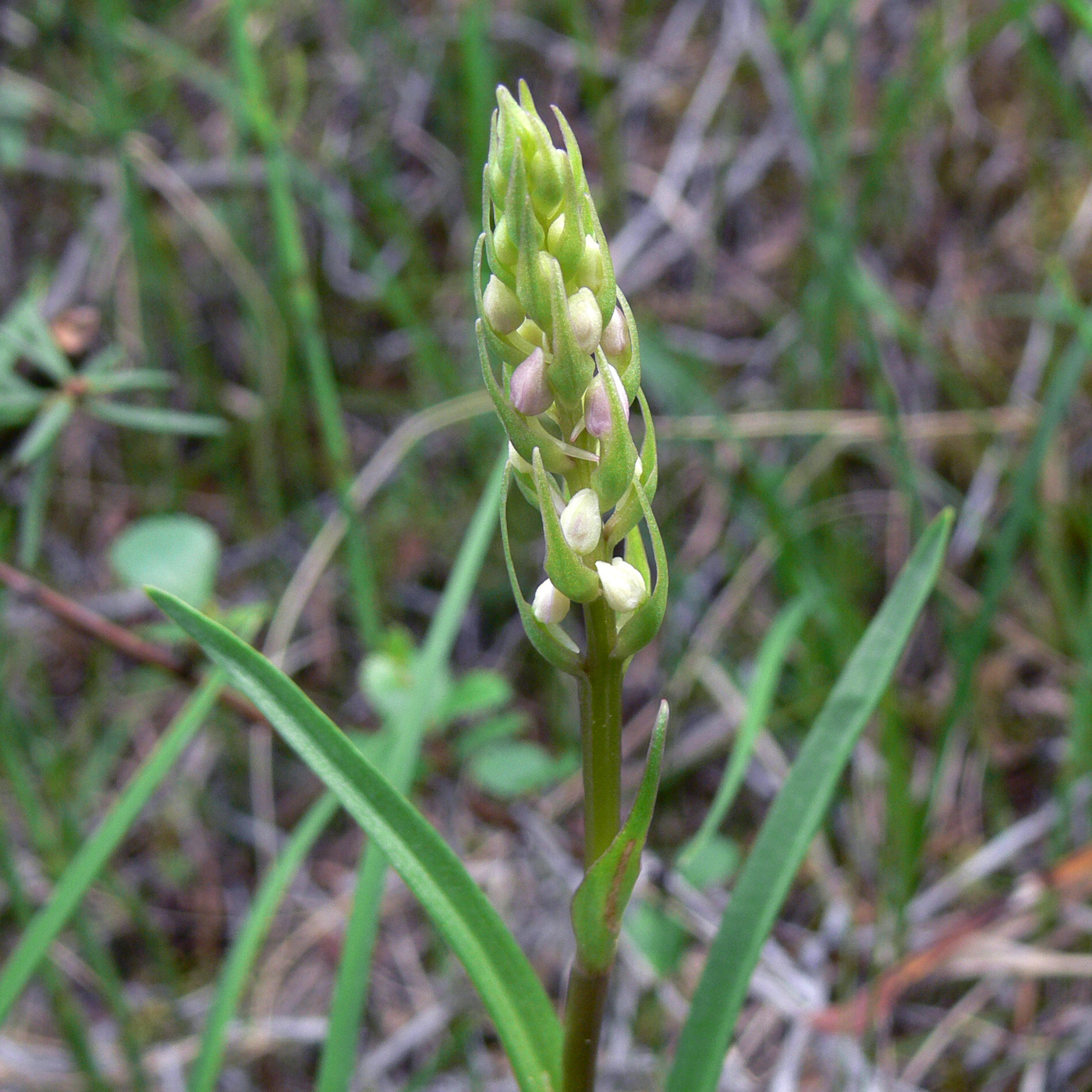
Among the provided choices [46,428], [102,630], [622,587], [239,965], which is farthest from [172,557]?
[622,587]

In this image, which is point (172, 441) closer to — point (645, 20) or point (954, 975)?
point (645, 20)

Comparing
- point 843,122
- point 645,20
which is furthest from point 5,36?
point 843,122

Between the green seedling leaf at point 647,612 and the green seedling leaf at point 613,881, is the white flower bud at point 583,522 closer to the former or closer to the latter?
the green seedling leaf at point 647,612

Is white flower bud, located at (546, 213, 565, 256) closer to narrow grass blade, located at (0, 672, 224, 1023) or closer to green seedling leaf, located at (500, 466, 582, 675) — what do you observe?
green seedling leaf, located at (500, 466, 582, 675)

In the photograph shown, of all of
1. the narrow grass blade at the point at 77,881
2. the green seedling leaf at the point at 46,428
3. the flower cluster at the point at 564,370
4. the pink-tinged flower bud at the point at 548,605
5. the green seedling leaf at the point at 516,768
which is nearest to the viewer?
the flower cluster at the point at 564,370

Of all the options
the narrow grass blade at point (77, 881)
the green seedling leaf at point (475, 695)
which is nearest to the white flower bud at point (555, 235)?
the narrow grass blade at point (77, 881)

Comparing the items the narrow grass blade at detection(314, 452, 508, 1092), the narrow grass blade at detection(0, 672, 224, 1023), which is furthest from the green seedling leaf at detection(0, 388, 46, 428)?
the narrow grass blade at detection(314, 452, 508, 1092)
